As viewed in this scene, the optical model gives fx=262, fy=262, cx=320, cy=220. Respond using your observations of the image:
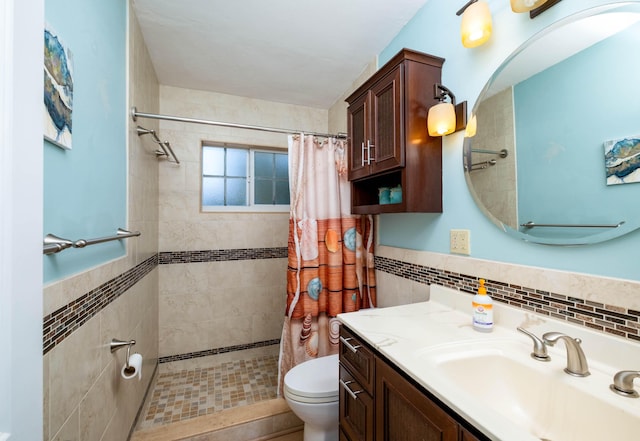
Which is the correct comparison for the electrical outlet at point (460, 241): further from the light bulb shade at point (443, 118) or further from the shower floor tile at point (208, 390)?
the shower floor tile at point (208, 390)

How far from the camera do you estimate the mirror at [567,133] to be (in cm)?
75

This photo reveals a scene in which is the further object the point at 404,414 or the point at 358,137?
the point at 358,137

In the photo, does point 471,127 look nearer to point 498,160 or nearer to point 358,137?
point 498,160

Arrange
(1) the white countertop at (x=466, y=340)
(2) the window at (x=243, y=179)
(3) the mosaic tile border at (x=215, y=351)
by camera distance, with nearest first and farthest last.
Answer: (1) the white countertop at (x=466, y=340) < (3) the mosaic tile border at (x=215, y=351) < (2) the window at (x=243, y=179)

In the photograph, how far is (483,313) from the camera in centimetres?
100

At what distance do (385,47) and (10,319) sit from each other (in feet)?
7.16

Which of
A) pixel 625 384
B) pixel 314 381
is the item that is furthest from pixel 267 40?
pixel 625 384

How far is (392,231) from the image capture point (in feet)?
5.81

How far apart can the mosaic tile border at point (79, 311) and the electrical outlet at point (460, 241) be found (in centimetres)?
150

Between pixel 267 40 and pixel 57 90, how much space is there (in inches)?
53.1

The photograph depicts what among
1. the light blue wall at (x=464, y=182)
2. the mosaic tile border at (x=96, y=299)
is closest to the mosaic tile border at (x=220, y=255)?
the mosaic tile border at (x=96, y=299)

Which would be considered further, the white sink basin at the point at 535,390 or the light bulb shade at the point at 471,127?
the light bulb shade at the point at 471,127

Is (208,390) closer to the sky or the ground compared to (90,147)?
closer to the ground

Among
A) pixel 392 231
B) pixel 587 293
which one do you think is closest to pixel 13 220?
pixel 587 293
